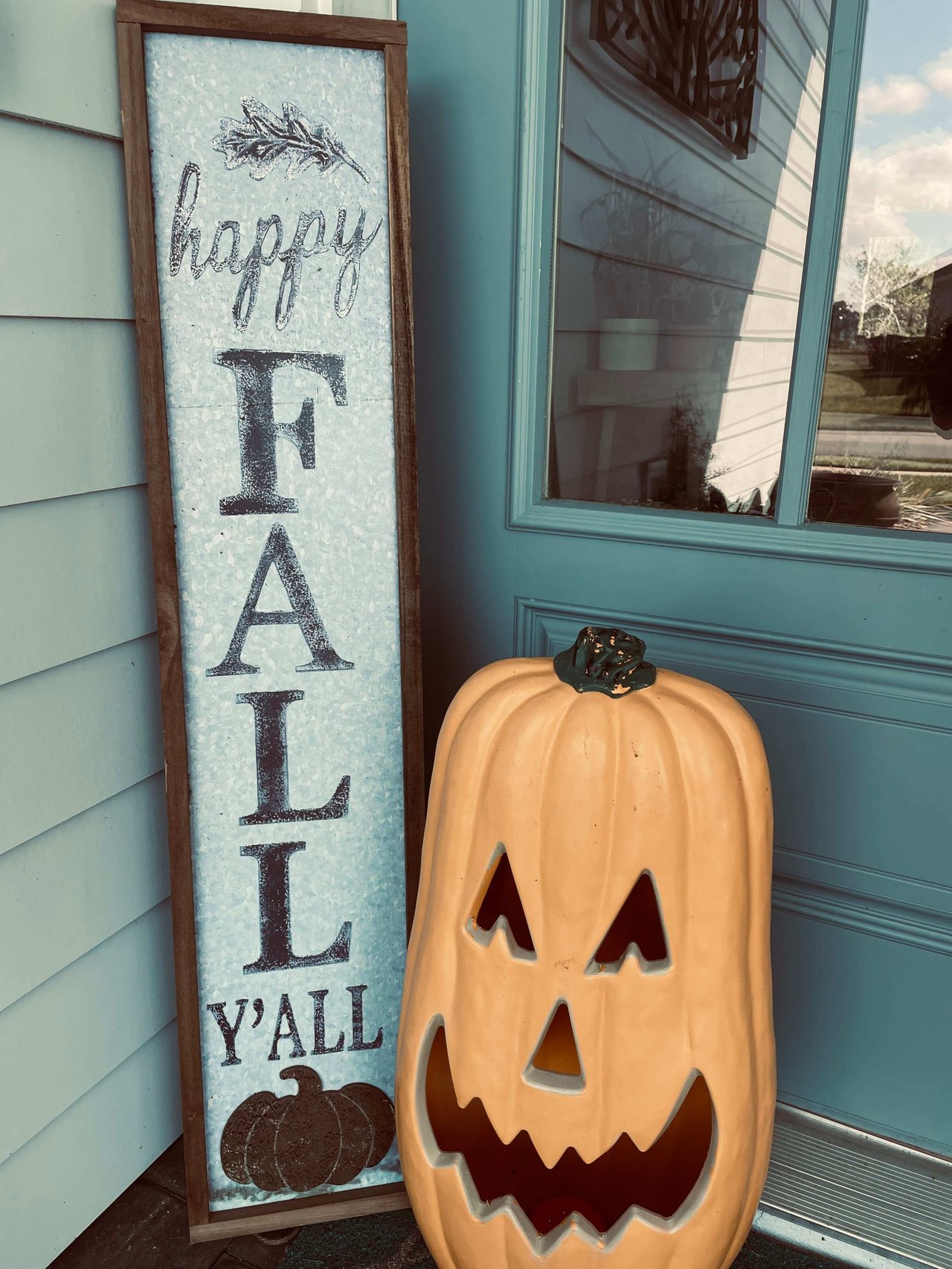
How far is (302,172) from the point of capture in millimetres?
1098

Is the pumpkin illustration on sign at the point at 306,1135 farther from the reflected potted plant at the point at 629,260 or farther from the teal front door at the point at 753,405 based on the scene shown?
the reflected potted plant at the point at 629,260

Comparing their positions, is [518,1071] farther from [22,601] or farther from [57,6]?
[57,6]

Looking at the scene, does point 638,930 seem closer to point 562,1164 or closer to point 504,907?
point 504,907

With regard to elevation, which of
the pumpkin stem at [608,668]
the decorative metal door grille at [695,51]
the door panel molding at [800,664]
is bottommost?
the door panel molding at [800,664]

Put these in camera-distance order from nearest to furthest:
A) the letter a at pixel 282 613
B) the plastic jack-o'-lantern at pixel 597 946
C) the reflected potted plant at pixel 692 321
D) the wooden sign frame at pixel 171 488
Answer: the plastic jack-o'-lantern at pixel 597 946
the wooden sign frame at pixel 171 488
the letter a at pixel 282 613
the reflected potted plant at pixel 692 321

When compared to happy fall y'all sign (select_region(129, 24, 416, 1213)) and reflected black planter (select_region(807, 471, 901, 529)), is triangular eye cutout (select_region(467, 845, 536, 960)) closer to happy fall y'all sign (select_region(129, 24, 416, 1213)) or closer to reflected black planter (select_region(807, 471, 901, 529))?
happy fall y'all sign (select_region(129, 24, 416, 1213))

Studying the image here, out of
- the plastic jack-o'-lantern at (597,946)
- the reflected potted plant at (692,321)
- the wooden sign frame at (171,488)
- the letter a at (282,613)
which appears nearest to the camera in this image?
the plastic jack-o'-lantern at (597,946)

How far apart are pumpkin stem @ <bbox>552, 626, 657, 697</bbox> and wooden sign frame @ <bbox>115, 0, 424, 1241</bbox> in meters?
0.32

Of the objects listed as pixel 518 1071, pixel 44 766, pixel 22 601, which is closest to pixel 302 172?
pixel 22 601

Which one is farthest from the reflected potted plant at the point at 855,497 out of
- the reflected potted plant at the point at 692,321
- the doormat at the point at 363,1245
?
the doormat at the point at 363,1245

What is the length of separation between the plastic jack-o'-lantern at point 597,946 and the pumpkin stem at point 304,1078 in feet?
0.89

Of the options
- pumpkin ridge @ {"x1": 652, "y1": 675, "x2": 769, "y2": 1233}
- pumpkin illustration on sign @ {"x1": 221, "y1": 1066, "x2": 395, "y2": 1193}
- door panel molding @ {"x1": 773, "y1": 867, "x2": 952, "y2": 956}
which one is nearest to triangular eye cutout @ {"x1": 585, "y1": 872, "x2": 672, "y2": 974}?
pumpkin ridge @ {"x1": 652, "y1": 675, "x2": 769, "y2": 1233}

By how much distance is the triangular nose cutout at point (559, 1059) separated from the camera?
99cm

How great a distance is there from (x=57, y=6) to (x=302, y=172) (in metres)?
0.30
